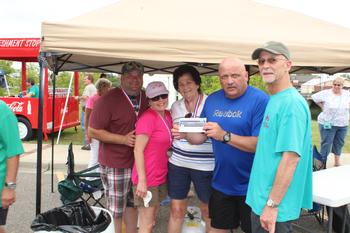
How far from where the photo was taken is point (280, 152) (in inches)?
79.3

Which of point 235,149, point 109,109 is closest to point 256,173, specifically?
point 235,149

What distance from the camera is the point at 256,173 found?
220 cm

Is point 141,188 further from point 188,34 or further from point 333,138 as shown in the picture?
point 333,138

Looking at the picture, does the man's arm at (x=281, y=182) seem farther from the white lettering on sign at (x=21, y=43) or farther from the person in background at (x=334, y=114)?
the white lettering on sign at (x=21, y=43)

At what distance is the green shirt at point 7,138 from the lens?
2.37 m

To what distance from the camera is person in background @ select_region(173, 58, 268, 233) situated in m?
2.48

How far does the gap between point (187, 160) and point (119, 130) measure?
2.25 feet

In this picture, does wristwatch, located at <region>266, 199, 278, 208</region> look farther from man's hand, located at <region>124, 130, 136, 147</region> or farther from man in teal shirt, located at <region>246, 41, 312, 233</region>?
man's hand, located at <region>124, 130, 136, 147</region>

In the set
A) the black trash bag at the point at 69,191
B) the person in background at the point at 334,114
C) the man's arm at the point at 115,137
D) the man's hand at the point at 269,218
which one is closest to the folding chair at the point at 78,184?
the black trash bag at the point at 69,191

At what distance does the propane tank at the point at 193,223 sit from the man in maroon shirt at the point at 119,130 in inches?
25.5

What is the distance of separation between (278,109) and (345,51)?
1414 millimetres

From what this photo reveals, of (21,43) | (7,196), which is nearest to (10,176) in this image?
(7,196)

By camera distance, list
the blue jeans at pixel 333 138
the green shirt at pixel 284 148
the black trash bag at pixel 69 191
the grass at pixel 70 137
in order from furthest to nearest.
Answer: the grass at pixel 70 137 → the blue jeans at pixel 333 138 → the black trash bag at pixel 69 191 → the green shirt at pixel 284 148

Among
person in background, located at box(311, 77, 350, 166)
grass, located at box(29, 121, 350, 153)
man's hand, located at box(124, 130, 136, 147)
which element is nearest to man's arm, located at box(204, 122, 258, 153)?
man's hand, located at box(124, 130, 136, 147)
